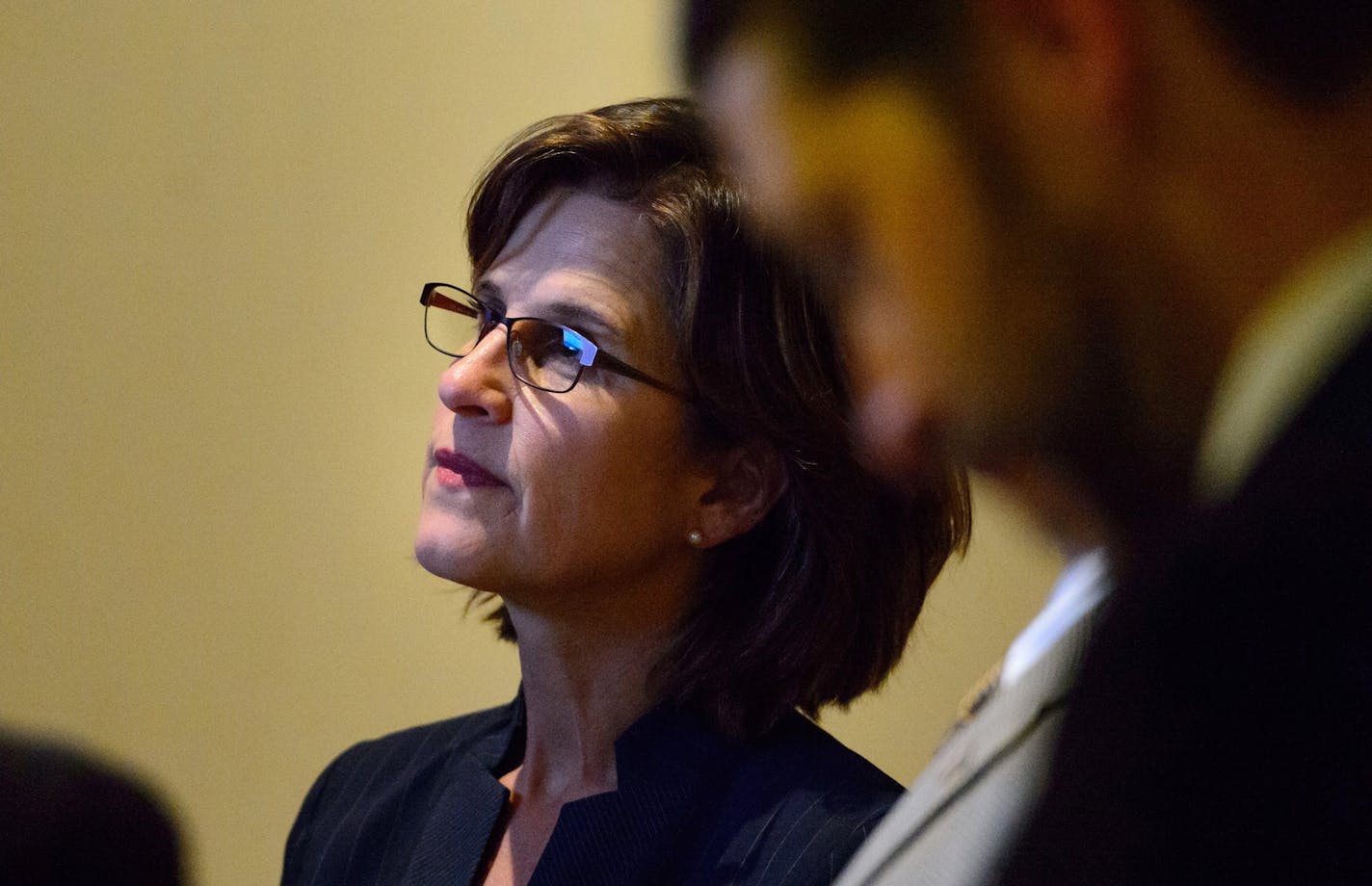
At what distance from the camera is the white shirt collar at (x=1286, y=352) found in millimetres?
265

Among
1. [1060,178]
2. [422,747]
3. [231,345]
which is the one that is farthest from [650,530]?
[1060,178]

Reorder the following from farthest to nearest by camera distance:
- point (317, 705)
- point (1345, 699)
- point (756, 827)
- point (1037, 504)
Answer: point (317, 705) → point (756, 827) → point (1037, 504) → point (1345, 699)

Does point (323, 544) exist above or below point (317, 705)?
above

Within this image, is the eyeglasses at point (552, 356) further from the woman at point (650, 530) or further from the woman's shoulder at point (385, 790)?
the woman's shoulder at point (385, 790)

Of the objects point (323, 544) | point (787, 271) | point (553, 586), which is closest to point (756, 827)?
point (553, 586)

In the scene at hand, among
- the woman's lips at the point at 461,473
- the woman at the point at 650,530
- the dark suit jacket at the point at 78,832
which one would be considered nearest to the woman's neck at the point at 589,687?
the woman at the point at 650,530

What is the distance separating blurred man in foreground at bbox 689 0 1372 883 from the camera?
0.87 feet

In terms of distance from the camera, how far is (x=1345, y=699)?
27 centimetres

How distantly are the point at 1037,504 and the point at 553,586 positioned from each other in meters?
0.47

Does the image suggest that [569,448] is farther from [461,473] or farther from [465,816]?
[465,816]

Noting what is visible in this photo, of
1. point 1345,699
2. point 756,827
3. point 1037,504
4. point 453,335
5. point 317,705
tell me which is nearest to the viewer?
point 1345,699

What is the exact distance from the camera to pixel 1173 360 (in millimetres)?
303

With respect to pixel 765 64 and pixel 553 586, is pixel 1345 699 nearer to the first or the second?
pixel 765 64

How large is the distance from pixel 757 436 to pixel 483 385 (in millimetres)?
195
